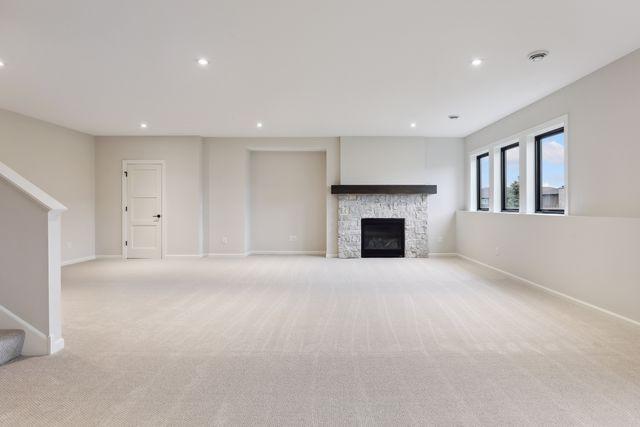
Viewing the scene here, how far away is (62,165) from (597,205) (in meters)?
8.82

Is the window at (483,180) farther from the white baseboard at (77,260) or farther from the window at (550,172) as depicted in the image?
the white baseboard at (77,260)

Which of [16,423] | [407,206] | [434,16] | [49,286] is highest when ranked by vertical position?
[434,16]

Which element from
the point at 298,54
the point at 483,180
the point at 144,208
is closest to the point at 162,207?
the point at 144,208

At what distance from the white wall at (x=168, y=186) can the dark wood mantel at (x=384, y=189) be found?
10.7ft

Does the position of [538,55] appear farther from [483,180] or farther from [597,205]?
[483,180]

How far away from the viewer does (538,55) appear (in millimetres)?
3553


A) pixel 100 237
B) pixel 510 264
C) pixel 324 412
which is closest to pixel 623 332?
pixel 510 264

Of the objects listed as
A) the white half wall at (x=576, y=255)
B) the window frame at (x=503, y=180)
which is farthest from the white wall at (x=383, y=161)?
the white half wall at (x=576, y=255)

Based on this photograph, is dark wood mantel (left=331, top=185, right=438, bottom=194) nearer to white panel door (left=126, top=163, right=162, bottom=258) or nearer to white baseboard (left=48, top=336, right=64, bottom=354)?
white panel door (left=126, top=163, right=162, bottom=258)

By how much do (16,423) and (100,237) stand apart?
22.4 feet

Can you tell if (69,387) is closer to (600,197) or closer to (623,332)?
(623,332)

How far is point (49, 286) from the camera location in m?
2.69

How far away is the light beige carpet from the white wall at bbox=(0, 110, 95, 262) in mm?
2985

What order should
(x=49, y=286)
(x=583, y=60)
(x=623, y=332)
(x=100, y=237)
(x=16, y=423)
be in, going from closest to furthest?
(x=16, y=423)
(x=49, y=286)
(x=623, y=332)
(x=583, y=60)
(x=100, y=237)
